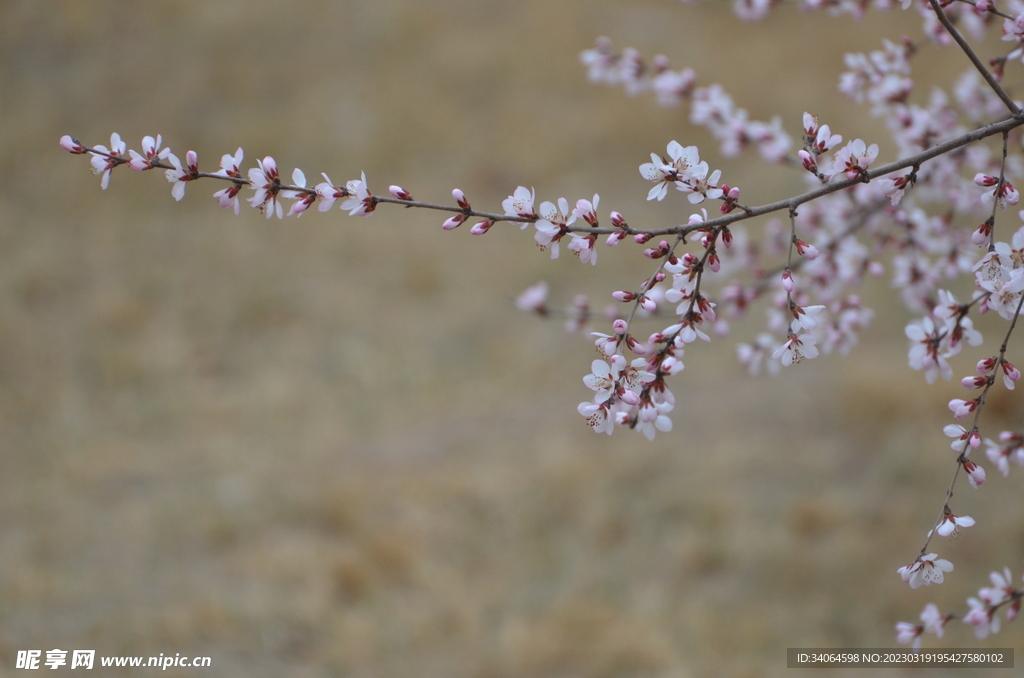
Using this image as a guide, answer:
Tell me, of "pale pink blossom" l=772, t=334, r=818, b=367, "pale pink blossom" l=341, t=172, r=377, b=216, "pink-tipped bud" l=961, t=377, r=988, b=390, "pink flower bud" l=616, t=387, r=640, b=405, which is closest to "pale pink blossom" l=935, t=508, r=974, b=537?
"pink-tipped bud" l=961, t=377, r=988, b=390

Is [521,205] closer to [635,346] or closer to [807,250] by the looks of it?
[635,346]

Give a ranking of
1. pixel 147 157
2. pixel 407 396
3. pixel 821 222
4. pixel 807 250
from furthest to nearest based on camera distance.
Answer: pixel 407 396 → pixel 821 222 → pixel 147 157 → pixel 807 250

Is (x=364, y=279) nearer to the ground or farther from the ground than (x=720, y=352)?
farther from the ground

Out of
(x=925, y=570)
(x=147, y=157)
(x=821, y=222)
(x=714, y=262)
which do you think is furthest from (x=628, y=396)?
(x=821, y=222)

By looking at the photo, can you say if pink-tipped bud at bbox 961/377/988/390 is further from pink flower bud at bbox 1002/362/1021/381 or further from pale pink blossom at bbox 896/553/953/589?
pale pink blossom at bbox 896/553/953/589

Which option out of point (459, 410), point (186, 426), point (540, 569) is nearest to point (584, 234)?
point (540, 569)

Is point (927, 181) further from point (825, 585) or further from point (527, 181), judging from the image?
point (527, 181)

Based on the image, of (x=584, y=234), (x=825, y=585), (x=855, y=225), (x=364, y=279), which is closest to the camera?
(x=584, y=234)
